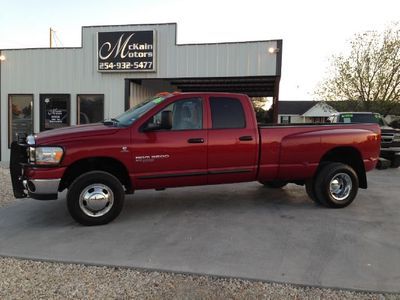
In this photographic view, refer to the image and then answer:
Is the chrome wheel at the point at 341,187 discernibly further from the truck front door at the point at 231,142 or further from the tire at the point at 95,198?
the tire at the point at 95,198

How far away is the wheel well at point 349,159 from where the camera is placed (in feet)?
22.7

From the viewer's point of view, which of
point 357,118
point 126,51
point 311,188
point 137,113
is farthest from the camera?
point 357,118

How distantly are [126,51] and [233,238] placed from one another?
33.7 ft

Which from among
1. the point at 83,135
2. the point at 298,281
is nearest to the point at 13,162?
the point at 83,135

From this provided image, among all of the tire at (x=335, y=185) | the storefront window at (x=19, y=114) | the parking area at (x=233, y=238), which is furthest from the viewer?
the storefront window at (x=19, y=114)

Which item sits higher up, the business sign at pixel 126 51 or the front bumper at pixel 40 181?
the business sign at pixel 126 51

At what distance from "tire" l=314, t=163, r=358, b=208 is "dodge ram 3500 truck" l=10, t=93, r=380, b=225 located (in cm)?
2

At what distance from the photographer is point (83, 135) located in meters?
5.59

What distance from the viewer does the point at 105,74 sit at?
47.0 ft

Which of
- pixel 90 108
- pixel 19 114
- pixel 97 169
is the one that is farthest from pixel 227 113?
pixel 19 114

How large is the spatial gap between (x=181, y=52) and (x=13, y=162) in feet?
29.1

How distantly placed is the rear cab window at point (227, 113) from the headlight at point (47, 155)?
Answer: 235 centimetres

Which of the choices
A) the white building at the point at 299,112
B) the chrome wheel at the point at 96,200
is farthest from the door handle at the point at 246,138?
the white building at the point at 299,112

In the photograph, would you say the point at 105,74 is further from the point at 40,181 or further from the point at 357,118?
the point at 40,181
